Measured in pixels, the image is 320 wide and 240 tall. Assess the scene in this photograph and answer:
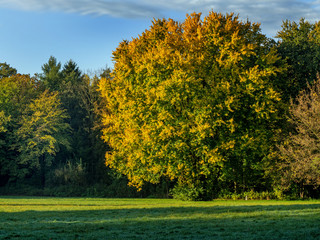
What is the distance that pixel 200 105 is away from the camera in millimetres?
28984

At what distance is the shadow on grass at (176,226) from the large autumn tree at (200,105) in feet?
34.2

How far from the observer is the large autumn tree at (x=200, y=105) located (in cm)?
2855

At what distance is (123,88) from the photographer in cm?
3434

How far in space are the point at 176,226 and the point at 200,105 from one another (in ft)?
51.1

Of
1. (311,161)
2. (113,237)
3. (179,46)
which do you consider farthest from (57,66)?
(113,237)

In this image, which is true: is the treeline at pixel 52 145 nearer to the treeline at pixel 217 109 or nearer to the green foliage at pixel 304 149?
the treeline at pixel 217 109

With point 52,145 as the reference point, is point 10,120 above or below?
above

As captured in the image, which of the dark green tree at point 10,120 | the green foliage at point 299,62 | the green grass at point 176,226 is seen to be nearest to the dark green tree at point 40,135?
the dark green tree at point 10,120

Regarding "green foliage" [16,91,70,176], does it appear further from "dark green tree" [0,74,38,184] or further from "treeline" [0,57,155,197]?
"dark green tree" [0,74,38,184]

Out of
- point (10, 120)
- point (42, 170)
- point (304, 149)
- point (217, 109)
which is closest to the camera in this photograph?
point (304, 149)

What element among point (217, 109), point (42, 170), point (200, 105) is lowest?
point (42, 170)

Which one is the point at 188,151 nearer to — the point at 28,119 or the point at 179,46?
the point at 179,46

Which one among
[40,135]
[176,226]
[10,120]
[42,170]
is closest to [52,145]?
[40,135]

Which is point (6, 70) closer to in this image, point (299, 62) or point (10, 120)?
point (10, 120)
